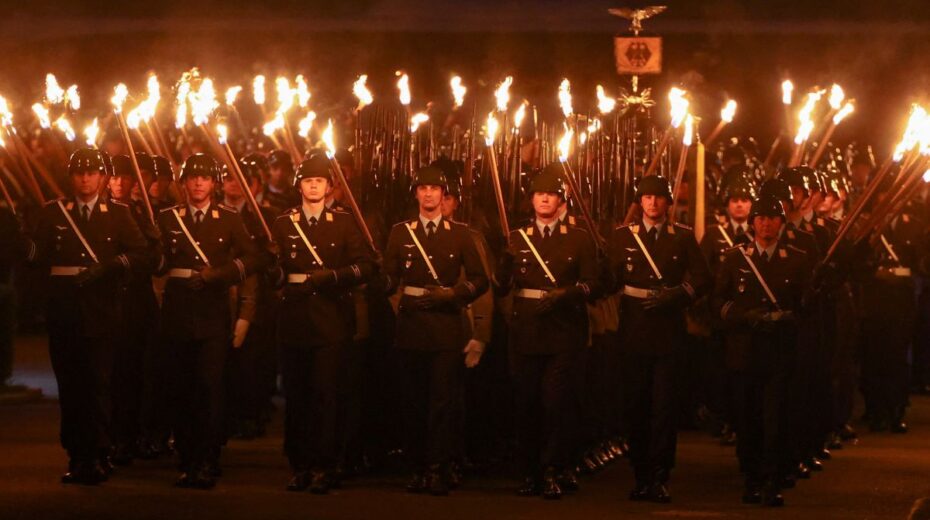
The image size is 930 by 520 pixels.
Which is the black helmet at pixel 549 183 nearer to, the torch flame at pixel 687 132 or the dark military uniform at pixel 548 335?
the dark military uniform at pixel 548 335

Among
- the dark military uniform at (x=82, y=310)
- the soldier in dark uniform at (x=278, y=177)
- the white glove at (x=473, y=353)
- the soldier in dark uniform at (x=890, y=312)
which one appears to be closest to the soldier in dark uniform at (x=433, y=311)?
the white glove at (x=473, y=353)

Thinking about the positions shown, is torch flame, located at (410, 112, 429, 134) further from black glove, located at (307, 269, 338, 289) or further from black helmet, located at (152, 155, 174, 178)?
black glove, located at (307, 269, 338, 289)

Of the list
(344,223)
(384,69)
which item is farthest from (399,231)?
(384,69)

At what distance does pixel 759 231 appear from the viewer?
12.3m

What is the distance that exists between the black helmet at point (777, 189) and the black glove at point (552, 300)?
1.78 metres

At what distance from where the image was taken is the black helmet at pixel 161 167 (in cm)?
1452

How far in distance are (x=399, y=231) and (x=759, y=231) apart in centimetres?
247

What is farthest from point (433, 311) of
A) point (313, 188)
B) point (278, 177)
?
point (278, 177)

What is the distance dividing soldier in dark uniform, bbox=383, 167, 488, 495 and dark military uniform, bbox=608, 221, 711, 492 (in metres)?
1.03

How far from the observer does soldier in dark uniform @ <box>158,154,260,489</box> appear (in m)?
12.4

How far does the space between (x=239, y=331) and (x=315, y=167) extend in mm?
2345

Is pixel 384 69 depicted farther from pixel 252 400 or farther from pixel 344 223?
pixel 344 223

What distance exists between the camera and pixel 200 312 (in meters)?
12.4

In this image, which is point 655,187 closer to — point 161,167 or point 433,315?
point 433,315
